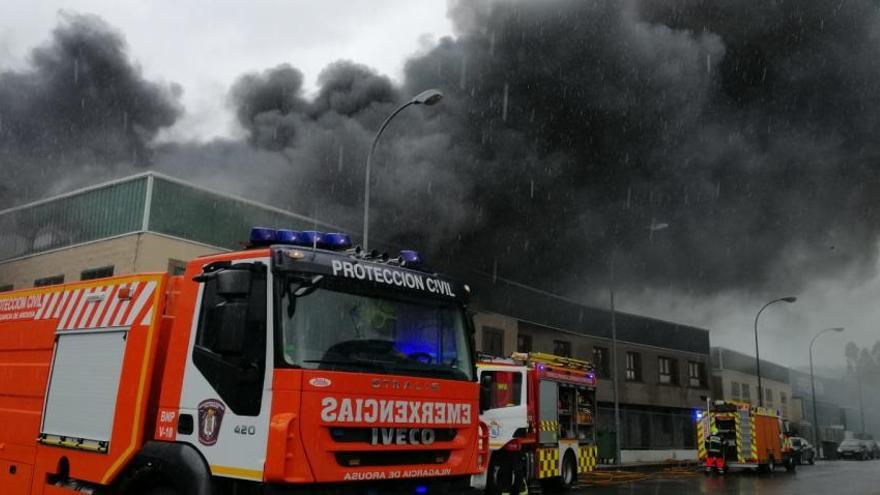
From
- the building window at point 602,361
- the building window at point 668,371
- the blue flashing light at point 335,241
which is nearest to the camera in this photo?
the blue flashing light at point 335,241

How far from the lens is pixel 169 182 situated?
16.3m

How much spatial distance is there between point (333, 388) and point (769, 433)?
22.2 meters

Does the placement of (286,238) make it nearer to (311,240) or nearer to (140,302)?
(311,240)

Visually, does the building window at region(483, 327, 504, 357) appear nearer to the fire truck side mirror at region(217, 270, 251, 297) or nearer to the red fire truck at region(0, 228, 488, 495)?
the red fire truck at region(0, 228, 488, 495)

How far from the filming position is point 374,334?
4727mm

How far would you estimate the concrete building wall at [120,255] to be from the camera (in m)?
15.7

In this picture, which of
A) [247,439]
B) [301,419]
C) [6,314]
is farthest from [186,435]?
[6,314]

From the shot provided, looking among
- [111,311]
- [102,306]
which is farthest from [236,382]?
[102,306]

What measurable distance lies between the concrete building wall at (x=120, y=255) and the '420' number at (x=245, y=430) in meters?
12.2

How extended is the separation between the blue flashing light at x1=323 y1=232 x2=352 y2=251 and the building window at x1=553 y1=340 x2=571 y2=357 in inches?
941

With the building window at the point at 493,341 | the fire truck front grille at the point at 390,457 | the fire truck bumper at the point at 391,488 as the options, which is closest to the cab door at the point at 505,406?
the fire truck bumper at the point at 391,488

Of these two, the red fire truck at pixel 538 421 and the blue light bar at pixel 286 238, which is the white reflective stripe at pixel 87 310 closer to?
the blue light bar at pixel 286 238

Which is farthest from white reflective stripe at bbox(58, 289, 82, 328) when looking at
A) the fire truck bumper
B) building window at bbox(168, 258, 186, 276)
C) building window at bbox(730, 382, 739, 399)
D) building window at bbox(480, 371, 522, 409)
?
building window at bbox(730, 382, 739, 399)

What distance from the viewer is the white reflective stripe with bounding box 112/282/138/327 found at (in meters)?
5.29
